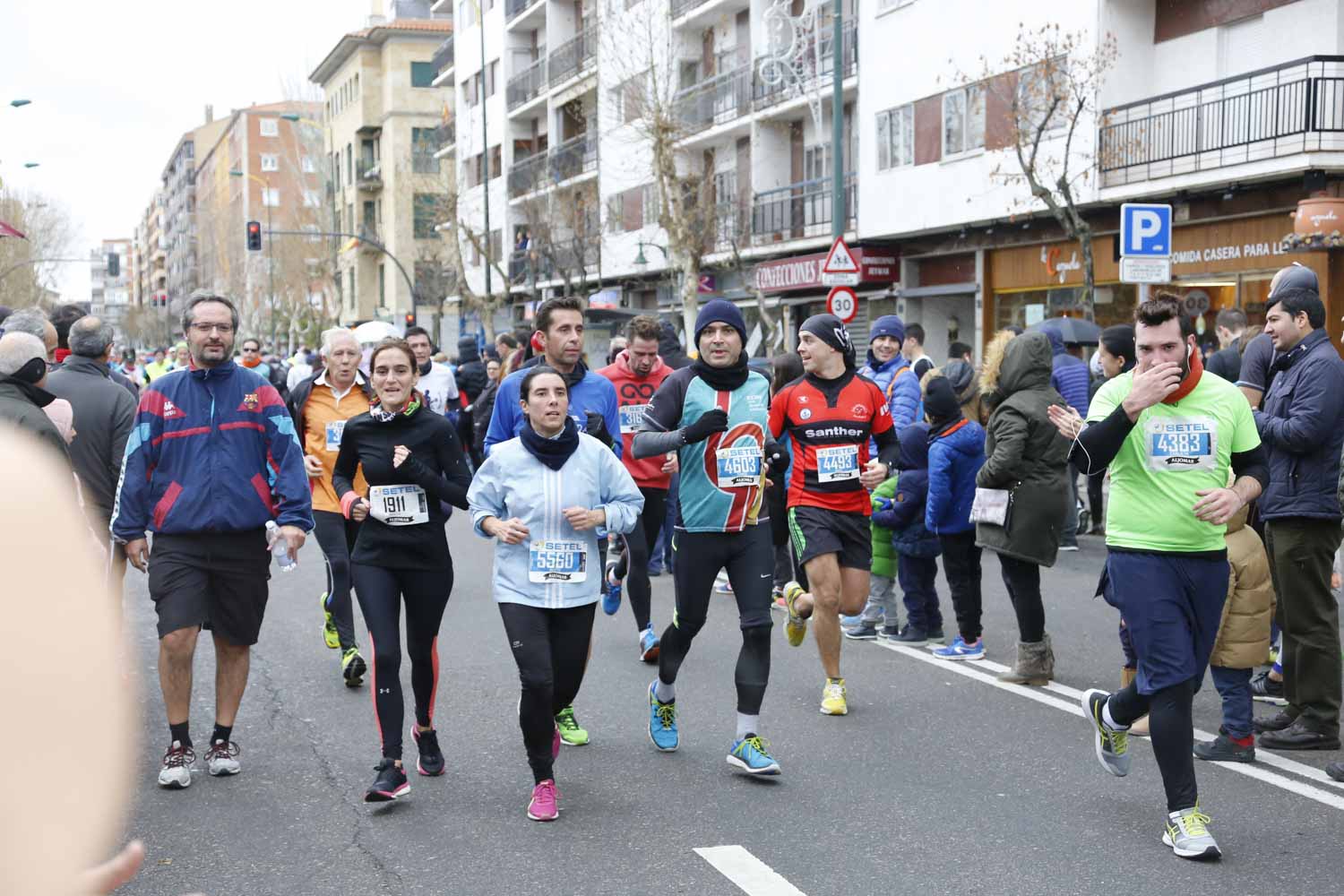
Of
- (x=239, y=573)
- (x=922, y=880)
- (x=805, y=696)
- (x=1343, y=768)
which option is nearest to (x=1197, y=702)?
(x=1343, y=768)

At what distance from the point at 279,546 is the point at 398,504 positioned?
0.60 meters

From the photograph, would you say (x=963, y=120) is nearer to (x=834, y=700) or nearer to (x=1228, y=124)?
(x=1228, y=124)

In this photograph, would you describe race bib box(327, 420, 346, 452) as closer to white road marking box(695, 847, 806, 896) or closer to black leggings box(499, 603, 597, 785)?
black leggings box(499, 603, 597, 785)

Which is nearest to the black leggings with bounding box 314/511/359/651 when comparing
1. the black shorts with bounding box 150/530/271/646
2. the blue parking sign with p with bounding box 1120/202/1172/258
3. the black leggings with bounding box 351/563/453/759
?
the black shorts with bounding box 150/530/271/646

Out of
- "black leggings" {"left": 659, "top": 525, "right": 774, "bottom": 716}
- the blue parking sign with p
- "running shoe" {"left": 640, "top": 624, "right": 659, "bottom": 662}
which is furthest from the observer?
the blue parking sign with p

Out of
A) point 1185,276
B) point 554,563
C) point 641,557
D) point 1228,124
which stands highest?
point 1228,124

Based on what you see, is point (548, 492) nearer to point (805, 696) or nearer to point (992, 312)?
point (805, 696)

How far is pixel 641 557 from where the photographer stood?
8.88 metres

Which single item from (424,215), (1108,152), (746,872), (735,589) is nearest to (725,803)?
(746,872)

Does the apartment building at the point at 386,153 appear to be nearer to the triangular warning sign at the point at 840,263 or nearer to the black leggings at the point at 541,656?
the triangular warning sign at the point at 840,263

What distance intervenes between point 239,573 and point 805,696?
3222mm

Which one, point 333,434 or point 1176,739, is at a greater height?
point 333,434

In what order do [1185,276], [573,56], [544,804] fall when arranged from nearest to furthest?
[544,804], [1185,276], [573,56]

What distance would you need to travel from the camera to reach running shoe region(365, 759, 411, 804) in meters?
5.96
